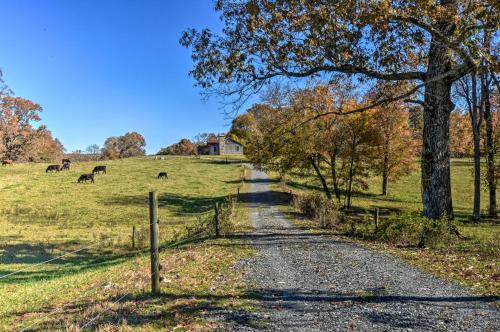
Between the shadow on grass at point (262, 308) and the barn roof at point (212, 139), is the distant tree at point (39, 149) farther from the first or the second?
the shadow on grass at point (262, 308)

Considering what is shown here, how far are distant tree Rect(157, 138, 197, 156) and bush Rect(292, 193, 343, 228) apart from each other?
9484 centimetres

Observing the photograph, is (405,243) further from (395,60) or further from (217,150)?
(217,150)

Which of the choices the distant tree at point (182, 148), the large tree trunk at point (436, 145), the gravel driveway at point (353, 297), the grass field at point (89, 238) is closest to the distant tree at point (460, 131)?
the grass field at point (89, 238)

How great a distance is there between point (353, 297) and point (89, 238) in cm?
1778

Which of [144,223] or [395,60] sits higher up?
[395,60]

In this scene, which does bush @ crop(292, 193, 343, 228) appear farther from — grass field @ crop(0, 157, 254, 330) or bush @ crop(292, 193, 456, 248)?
grass field @ crop(0, 157, 254, 330)

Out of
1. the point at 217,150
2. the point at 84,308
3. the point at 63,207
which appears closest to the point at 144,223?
the point at 63,207

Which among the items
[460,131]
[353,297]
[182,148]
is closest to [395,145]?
[460,131]

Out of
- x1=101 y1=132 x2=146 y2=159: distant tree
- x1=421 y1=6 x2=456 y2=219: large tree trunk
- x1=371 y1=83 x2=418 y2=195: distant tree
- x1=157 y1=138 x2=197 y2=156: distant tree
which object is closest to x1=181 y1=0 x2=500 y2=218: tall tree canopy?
x1=421 y1=6 x2=456 y2=219: large tree trunk

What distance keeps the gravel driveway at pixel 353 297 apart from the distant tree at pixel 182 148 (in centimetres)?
11091

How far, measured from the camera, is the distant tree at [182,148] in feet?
394

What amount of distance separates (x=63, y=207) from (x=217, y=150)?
9089 cm

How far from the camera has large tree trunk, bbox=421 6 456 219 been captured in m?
12.7

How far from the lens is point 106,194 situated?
38281 millimetres
